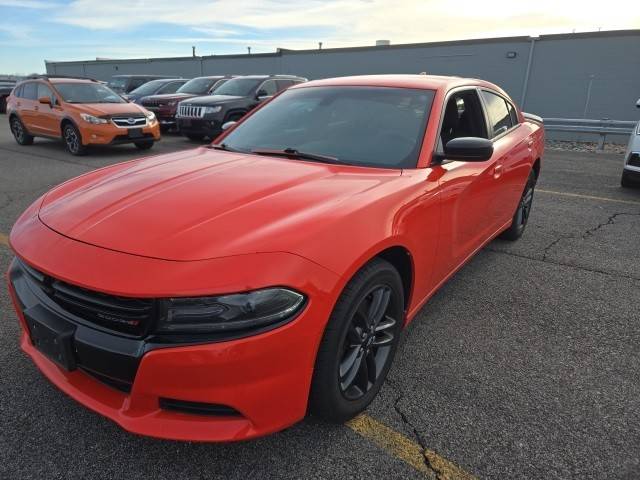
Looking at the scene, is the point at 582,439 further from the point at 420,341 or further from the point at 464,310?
the point at 464,310

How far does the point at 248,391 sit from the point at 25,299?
1.11m

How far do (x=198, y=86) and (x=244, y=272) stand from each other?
46.7 feet

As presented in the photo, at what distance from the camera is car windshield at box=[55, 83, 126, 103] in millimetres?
10281

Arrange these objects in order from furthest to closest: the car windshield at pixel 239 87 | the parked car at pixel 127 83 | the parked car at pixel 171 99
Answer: the parked car at pixel 127 83
the parked car at pixel 171 99
the car windshield at pixel 239 87

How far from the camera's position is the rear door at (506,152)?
3.74 metres

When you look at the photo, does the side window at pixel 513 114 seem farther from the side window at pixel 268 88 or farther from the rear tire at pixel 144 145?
the side window at pixel 268 88

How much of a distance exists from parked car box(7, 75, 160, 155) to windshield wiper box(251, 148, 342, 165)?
7931mm

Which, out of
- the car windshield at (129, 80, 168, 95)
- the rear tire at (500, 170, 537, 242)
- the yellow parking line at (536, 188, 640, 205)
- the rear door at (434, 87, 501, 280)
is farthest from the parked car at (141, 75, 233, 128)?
the rear door at (434, 87, 501, 280)

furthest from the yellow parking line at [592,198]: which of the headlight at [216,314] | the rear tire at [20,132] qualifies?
the rear tire at [20,132]

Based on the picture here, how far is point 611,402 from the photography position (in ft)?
7.86

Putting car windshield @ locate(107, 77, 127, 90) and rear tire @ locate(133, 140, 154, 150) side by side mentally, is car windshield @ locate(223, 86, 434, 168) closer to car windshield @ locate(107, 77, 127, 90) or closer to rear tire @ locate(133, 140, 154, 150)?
rear tire @ locate(133, 140, 154, 150)

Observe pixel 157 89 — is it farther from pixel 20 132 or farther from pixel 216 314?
pixel 216 314

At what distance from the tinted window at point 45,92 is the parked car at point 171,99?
3.07m

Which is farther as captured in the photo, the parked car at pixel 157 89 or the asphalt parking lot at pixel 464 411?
the parked car at pixel 157 89
